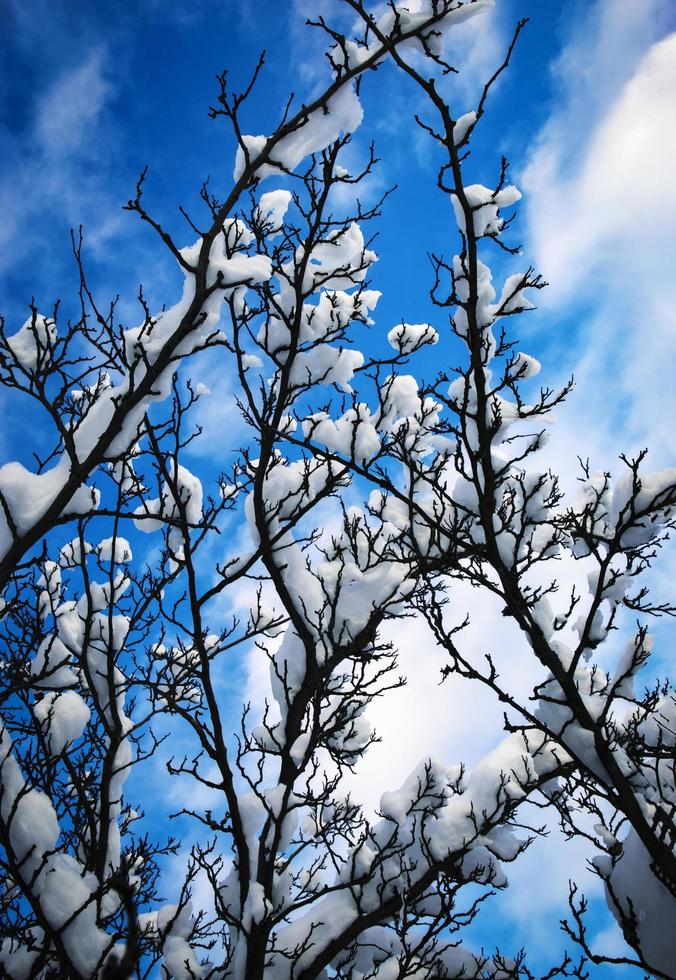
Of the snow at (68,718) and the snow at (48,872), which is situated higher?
the snow at (68,718)

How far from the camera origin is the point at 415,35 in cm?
386

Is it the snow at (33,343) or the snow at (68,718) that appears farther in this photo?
the snow at (68,718)

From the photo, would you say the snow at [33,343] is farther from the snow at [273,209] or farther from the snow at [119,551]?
the snow at [119,551]

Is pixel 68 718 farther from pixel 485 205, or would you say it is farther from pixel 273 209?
pixel 273 209

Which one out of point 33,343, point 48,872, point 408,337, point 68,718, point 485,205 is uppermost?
point 408,337

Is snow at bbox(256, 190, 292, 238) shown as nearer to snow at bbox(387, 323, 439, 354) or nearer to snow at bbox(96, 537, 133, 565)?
snow at bbox(387, 323, 439, 354)

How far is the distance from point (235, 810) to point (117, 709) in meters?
1.54

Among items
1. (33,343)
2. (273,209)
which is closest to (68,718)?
(33,343)

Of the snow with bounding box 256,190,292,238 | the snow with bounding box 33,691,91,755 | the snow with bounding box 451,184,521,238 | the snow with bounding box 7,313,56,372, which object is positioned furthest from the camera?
the snow with bounding box 256,190,292,238

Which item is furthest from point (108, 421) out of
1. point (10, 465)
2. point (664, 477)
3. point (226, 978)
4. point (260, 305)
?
point (226, 978)

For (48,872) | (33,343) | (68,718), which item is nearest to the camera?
(48,872)

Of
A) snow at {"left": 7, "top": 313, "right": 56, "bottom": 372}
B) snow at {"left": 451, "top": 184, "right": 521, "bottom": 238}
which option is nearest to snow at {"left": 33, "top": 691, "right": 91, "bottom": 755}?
Result: snow at {"left": 7, "top": 313, "right": 56, "bottom": 372}

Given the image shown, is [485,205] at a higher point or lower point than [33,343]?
lower

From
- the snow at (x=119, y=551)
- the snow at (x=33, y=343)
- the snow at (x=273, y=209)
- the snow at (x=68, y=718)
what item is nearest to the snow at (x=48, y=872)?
the snow at (x=68, y=718)
